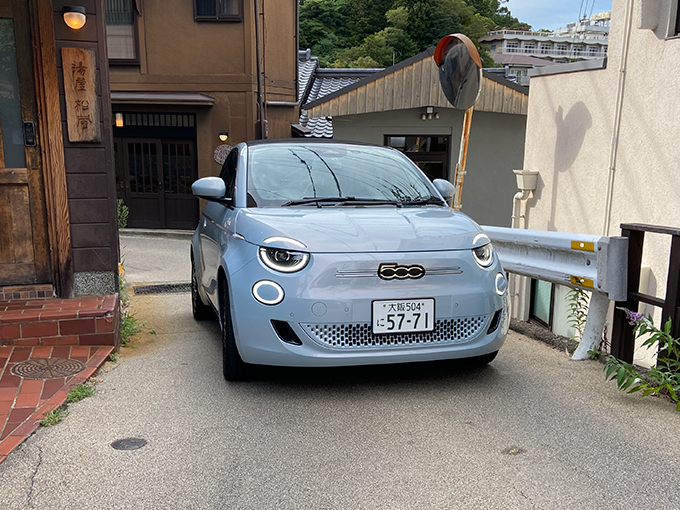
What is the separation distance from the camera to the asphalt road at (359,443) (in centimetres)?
265

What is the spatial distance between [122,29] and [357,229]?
1548cm

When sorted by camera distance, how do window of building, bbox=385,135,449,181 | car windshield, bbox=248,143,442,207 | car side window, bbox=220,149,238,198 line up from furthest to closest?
window of building, bbox=385,135,449,181, car side window, bbox=220,149,238,198, car windshield, bbox=248,143,442,207

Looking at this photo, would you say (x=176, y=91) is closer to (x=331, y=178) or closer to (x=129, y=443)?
(x=331, y=178)

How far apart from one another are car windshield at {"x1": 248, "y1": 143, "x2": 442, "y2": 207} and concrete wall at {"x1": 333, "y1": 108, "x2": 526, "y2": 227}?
10.8 meters

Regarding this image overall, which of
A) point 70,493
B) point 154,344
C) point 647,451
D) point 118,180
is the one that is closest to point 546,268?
point 647,451

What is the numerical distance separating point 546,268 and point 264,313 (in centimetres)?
244

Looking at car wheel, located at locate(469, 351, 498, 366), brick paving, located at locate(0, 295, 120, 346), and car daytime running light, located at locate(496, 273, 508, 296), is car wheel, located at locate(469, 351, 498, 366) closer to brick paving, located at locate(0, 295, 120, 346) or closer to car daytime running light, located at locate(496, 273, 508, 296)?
car daytime running light, located at locate(496, 273, 508, 296)

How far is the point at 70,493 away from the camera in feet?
8.83

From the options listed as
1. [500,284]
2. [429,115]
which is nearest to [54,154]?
[500,284]

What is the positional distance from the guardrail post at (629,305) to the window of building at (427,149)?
1195 centimetres

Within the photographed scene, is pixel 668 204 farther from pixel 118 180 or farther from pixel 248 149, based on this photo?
pixel 118 180

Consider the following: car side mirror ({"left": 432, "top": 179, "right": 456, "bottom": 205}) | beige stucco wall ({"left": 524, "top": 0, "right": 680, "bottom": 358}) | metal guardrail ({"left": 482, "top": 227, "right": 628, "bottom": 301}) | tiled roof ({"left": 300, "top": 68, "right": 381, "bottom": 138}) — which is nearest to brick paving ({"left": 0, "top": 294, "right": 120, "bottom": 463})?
car side mirror ({"left": 432, "top": 179, "right": 456, "bottom": 205})

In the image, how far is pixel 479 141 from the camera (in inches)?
620

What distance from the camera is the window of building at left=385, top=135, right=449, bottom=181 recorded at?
15.8 meters
